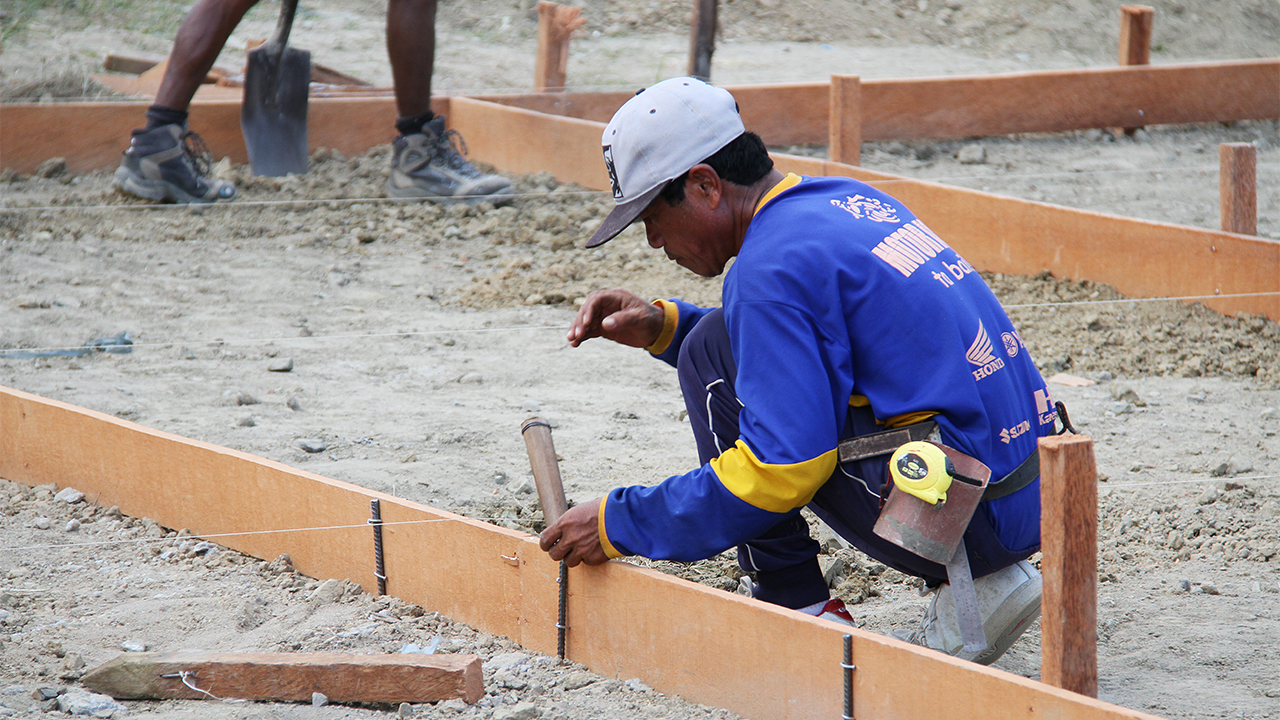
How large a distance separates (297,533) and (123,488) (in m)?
0.60

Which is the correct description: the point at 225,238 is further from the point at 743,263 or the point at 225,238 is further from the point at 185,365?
the point at 743,263

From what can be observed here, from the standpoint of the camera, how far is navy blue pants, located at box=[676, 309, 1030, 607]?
2109 millimetres

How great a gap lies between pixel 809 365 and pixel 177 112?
177 inches

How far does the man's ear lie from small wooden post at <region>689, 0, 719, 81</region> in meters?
5.26

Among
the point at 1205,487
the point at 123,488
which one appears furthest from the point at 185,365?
the point at 1205,487

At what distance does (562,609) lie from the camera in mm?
2365

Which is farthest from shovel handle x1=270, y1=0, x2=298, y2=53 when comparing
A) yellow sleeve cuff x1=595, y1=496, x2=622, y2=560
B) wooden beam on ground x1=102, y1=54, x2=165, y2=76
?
yellow sleeve cuff x1=595, y1=496, x2=622, y2=560

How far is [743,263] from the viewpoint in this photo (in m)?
2.00

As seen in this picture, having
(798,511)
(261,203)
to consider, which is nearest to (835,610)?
(798,511)

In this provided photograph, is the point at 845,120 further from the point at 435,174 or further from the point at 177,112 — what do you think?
the point at 177,112

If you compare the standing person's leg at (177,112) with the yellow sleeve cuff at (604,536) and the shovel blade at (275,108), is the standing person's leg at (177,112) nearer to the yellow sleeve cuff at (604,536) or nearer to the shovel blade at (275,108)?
the shovel blade at (275,108)

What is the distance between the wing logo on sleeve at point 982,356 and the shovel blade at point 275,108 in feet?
16.7

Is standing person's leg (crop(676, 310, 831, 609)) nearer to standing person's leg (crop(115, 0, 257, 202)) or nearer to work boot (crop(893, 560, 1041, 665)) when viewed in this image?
work boot (crop(893, 560, 1041, 665))

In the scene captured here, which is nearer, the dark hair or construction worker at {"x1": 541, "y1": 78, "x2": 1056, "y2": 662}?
construction worker at {"x1": 541, "y1": 78, "x2": 1056, "y2": 662}
